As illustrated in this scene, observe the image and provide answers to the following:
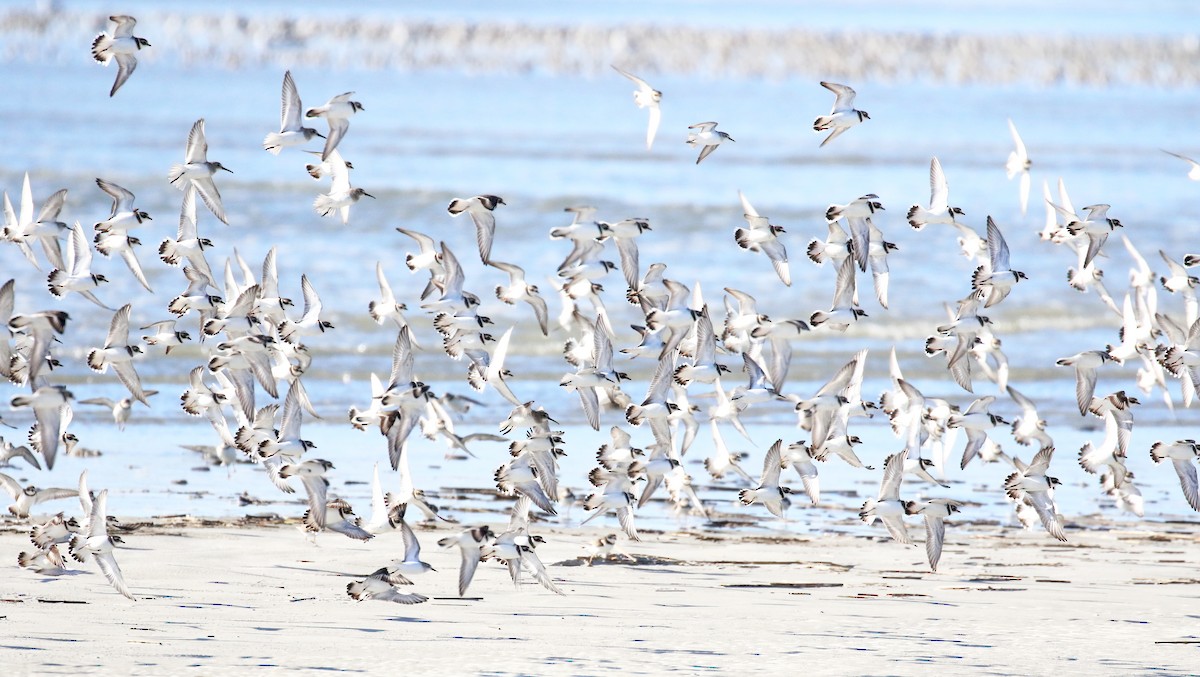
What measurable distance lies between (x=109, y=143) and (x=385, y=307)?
27413 mm

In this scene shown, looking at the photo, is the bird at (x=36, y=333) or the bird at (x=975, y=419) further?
the bird at (x=975, y=419)

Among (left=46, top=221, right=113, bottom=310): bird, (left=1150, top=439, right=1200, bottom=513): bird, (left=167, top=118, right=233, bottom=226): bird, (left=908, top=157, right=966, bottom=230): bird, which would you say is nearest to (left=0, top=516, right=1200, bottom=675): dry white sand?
(left=1150, top=439, right=1200, bottom=513): bird

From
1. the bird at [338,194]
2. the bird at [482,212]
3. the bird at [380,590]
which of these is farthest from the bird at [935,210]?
the bird at [380,590]

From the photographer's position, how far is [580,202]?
3019cm

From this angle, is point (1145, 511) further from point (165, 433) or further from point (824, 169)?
point (824, 169)

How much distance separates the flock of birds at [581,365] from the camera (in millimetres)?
10586

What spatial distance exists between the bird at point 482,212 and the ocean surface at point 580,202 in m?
1.92

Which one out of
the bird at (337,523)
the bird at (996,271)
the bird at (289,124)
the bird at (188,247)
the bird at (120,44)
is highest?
the bird at (120,44)

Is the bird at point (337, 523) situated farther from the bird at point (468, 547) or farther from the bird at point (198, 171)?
the bird at point (198, 171)

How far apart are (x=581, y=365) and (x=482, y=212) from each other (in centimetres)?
145

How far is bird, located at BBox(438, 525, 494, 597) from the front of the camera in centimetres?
924

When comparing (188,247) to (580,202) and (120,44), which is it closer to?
(120,44)

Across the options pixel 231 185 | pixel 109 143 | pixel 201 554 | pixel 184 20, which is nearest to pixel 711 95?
pixel 109 143

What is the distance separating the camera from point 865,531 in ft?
39.1
